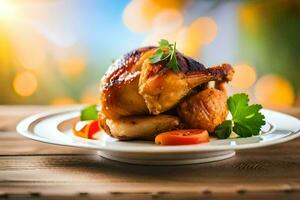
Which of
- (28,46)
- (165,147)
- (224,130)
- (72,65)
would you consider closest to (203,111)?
(224,130)

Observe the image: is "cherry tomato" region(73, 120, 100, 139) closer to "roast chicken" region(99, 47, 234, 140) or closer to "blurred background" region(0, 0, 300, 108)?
"roast chicken" region(99, 47, 234, 140)

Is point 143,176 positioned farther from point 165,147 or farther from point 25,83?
point 25,83

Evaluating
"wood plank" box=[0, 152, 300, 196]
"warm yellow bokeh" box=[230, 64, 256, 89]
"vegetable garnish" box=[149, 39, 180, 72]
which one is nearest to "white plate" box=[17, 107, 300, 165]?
"wood plank" box=[0, 152, 300, 196]

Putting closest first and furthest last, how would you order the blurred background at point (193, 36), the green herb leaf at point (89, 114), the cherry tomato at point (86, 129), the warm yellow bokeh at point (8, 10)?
the cherry tomato at point (86, 129), the green herb leaf at point (89, 114), the blurred background at point (193, 36), the warm yellow bokeh at point (8, 10)

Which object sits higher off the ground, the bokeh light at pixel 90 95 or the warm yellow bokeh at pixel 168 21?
the warm yellow bokeh at pixel 168 21

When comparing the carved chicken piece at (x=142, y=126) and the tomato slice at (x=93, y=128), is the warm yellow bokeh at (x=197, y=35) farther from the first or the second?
the carved chicken piece at (x=142, y=126)

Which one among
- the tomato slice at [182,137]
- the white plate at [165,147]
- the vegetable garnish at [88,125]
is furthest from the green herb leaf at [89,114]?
the tomato slice at [182,137]
